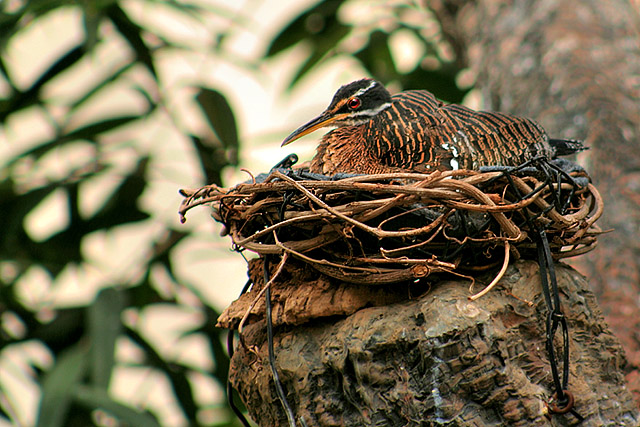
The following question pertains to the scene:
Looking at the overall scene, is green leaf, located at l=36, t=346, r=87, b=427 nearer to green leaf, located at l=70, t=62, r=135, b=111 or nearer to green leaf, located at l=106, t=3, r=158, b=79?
green leaf, located at l=70, t=62, r=135, b=111

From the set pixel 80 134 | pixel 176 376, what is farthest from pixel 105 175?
pixel 176 376

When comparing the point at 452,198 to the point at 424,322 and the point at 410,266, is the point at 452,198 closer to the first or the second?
the point at 410,266

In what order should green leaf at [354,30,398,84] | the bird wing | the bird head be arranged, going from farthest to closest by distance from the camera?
green leaf at [354,30,398,84], the bird head, the bird wing

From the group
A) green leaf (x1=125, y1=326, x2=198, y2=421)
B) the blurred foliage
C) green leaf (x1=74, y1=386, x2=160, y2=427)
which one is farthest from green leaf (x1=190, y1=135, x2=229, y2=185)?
green leaf (x1=74, y1=386, x2=160, y2=427)

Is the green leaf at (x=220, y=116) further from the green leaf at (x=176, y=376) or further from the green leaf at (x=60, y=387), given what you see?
the green leaf at (x=60, y=387)

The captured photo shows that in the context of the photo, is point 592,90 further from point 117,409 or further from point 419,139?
point 117,409

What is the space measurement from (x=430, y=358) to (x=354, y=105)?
41.0 inches

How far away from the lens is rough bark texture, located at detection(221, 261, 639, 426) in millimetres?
1603

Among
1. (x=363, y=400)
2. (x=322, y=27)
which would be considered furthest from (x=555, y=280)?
(x=322, y=27)

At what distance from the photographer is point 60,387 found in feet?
11.8

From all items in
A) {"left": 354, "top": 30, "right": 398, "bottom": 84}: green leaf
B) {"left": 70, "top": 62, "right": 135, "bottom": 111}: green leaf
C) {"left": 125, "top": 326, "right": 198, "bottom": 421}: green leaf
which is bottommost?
{"left": 125, "top": 326, "right": 198, "bottom": 421}: green leaf

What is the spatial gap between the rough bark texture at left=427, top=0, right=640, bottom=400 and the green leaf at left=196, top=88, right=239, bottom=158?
1.46m

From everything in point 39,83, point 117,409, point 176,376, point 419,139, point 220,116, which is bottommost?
point 117,409

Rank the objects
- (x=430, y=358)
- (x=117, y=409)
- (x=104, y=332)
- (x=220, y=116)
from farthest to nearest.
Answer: (x=220, y=116), (x=104, y=332), (x=117, y=409), (x=430, y=358)
